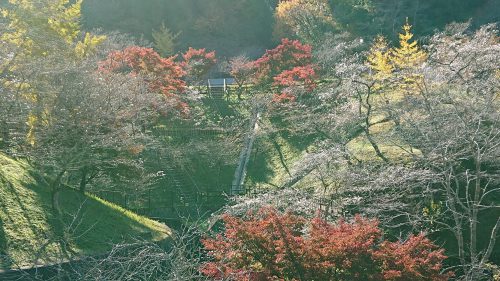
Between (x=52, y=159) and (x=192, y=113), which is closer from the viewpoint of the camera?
(x=52, y=159)

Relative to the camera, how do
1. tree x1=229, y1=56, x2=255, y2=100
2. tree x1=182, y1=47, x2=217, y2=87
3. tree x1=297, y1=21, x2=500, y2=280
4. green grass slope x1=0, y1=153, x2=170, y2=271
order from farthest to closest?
tree x1=182, y1=47, x2=217, y2=87 → tree x1=229, y1=56, x2=255, y2=100 → tree x1=297, y1=21, x2=500, y2=280 → green grass slope x1=0, y1=153, x2=170, y2=271

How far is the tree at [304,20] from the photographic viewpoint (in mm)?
42531

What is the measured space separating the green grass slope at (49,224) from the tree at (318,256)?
3.21 metres

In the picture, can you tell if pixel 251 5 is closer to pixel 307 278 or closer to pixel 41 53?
pixel 41 53

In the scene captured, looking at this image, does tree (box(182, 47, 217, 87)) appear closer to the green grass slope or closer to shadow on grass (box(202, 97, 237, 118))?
shadow on grass (box(202, 97, 237, 118))

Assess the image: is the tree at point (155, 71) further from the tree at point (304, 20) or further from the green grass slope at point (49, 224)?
the tree at point (304, 20)

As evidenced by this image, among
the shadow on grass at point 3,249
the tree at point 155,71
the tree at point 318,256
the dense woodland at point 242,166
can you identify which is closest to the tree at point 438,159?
the dense woodland at point 242,166

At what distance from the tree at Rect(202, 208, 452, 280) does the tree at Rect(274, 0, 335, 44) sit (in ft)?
104

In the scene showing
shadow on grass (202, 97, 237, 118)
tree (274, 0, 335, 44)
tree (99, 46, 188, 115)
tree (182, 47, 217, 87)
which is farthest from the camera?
tree (274, 0, 335, 44)

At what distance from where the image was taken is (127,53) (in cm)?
2930

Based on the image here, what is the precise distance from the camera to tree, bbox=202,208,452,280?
1044 centimetres

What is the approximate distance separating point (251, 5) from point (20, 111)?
42.4 metres

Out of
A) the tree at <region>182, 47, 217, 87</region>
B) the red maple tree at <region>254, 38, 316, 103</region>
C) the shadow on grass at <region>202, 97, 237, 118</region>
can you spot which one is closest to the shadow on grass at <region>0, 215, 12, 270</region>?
the shadow on grass at <region>202, 97, 237, 118</region>

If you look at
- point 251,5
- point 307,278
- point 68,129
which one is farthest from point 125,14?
point 307,278
